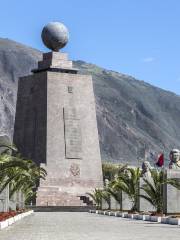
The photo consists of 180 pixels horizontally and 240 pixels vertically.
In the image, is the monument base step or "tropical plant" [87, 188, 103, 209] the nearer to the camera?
"tropical plant" [87, 188, 103, 209]

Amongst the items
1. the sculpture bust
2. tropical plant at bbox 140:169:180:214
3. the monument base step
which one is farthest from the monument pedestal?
the sculpture bust

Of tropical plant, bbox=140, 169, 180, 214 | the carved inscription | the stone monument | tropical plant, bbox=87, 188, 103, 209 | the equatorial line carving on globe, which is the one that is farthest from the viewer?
the equatorial line carving on globe

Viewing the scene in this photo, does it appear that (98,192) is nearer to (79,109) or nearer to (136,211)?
(79,109)

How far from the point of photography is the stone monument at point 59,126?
77312 millimetres

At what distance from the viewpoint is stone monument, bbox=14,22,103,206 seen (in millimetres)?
77312

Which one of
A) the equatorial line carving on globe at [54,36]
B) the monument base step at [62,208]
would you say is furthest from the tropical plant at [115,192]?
the equatorial line carving on globe at [54,36]

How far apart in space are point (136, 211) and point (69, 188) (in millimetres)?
28709

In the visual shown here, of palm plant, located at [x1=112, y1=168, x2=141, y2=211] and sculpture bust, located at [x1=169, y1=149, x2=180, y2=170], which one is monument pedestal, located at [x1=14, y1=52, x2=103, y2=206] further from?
sculpture bust, located at [x1=169, y1=149, x2=180, y2=170]

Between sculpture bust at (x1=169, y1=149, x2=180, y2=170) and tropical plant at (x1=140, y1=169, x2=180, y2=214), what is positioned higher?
sculpture bust at (x1=169, y1=149, x2=180, y2=170)

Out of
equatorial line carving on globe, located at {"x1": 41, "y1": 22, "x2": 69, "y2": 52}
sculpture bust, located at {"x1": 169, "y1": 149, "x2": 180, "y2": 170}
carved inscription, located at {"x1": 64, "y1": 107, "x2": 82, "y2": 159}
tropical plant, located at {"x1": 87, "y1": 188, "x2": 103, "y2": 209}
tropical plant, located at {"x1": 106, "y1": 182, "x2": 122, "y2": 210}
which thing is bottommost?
tropical plant, located at {"x1": 87, "y1": 188, "x2": 103, "y2": 209}

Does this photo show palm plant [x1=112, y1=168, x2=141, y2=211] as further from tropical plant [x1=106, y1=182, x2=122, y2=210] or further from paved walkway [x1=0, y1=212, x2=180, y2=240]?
paved walkway [x1=0, y1=212, x2=180, y2=240]

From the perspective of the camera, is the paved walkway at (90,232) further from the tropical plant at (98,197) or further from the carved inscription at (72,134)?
the carved inscription at (72,134)

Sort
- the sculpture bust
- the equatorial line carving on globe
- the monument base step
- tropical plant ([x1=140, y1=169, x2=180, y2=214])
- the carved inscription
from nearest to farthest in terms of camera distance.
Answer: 1. the sculpture bust
2. tropical plant ([x1=140, y1=169, x2=180, y2=214])
3. the monument base step
4. the carved inscription
5. the equatorial line carving on globe

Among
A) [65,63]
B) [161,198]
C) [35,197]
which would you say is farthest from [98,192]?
[161,198]
